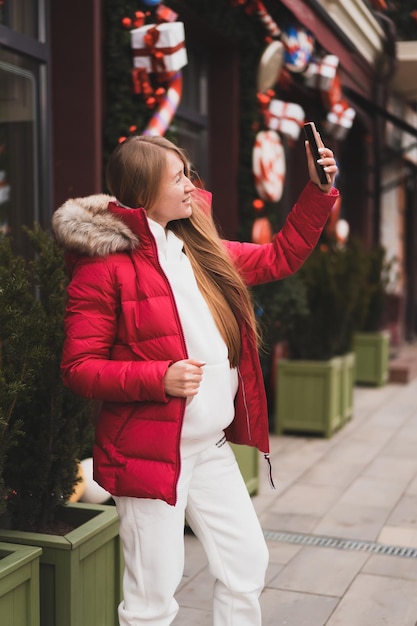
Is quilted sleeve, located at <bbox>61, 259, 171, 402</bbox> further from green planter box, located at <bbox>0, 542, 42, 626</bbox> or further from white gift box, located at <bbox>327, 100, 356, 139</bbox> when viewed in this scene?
white gift box, located at <bbox>327, 100, 356, 139</bbox>

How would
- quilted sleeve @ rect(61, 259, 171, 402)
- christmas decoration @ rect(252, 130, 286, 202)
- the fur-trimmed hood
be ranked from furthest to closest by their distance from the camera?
christmas decoration @ rect(252, 130, 286, 202), the fur-trimmed hood, quilted sleeve @ rect(61, 259, 171, 402)

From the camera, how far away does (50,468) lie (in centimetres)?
297

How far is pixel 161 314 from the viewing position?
7.63 ft

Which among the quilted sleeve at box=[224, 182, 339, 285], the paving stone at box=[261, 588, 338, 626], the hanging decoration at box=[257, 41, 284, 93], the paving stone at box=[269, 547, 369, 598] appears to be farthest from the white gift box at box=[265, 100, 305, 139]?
the quilted sleeve at box=[224, 182, 339, 285]

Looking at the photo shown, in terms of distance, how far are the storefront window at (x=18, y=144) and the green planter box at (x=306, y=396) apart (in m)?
3.12

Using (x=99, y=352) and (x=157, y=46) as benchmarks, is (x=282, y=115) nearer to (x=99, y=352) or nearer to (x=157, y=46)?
(x=157, y=46)

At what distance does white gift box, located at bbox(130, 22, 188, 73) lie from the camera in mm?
4766

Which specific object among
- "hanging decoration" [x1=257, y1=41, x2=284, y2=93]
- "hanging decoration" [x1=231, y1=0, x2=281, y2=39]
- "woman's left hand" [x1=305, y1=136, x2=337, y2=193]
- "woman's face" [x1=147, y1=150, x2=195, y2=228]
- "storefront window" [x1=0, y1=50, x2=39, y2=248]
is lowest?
"woman's face" [x1=147, y1=150, x2=195, y2=228]

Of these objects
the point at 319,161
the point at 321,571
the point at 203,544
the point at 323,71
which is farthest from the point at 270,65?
the point at 203,544

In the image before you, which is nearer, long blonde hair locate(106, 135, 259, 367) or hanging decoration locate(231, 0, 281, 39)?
long blonde hair locate(106, 135, 259, 367)

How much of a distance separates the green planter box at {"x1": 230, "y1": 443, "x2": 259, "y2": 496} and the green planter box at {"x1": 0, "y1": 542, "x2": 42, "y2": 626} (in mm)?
2308

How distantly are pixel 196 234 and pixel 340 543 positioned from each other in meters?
2.38

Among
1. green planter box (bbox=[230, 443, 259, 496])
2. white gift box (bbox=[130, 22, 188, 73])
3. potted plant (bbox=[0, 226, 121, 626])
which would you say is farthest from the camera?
green planter box (bbox=[230, 443, 259, 496])

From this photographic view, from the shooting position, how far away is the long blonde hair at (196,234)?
2.43 meters
